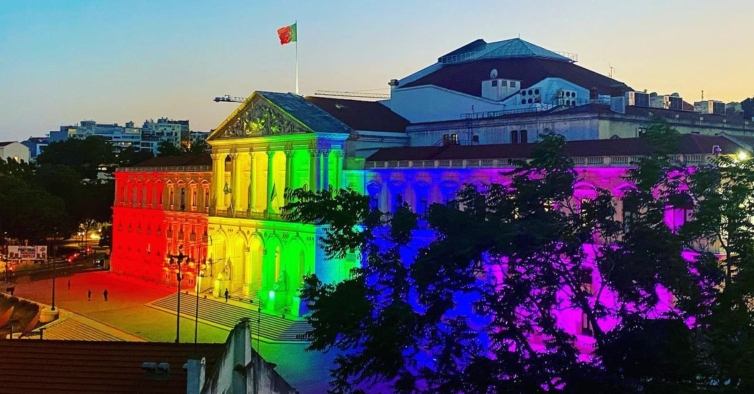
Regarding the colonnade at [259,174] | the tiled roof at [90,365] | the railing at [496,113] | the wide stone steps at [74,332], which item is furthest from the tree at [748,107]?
the tiled roof at [90,365]

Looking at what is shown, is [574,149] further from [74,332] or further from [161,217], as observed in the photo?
[161,217]

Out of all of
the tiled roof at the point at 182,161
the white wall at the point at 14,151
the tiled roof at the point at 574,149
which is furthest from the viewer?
the white wall at the point at 14,151

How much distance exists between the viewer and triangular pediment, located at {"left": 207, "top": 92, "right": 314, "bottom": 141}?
53875 millimetres

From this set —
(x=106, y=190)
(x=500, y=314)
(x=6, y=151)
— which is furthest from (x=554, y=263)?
(x=6, y=151)

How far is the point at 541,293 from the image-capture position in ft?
76.3

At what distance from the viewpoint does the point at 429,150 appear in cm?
5206

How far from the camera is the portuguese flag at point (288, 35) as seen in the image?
5684cm

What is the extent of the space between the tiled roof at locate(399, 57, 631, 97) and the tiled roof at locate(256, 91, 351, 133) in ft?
42.7

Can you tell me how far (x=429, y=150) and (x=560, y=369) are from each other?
3139cm

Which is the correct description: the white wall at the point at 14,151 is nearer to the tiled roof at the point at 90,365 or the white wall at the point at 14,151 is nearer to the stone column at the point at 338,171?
the stone column at the point at 338,171

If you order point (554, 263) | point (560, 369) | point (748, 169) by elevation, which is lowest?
point (560, 369)

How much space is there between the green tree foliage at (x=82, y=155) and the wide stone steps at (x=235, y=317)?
56.7 metres

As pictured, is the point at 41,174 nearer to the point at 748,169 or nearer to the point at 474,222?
the point at 474,222

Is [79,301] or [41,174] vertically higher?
[41,174]
